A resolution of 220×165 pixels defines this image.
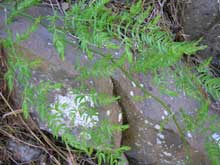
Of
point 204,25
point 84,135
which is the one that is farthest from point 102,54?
point 204,25

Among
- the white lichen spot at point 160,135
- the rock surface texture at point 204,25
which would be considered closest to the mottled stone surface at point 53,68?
the white lichen spot at point 160,135

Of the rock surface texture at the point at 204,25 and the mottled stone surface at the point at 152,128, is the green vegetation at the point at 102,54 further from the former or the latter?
the rock surface texture at the point at 204,25

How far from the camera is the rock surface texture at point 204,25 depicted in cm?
236

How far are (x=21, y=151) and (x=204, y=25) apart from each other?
3.91 ft

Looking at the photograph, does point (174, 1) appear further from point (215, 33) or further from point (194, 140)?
point (194, 140)

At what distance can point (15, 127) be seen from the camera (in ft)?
6.63

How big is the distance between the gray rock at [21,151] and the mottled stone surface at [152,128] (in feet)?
1.53

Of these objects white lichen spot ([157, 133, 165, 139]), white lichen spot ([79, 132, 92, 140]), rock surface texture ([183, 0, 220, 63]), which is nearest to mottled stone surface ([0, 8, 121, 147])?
white lichen spot ([79, 132, 92, 140])

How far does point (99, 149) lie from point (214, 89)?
0.50m

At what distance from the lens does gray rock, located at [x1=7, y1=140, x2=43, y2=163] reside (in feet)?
6.65

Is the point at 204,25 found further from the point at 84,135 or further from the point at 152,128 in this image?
the point at 84,135

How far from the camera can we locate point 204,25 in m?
2.39

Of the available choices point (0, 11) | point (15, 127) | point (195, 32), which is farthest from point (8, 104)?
point (195, 32)

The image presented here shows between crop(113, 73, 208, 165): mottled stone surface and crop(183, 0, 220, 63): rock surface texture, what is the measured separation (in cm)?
41
